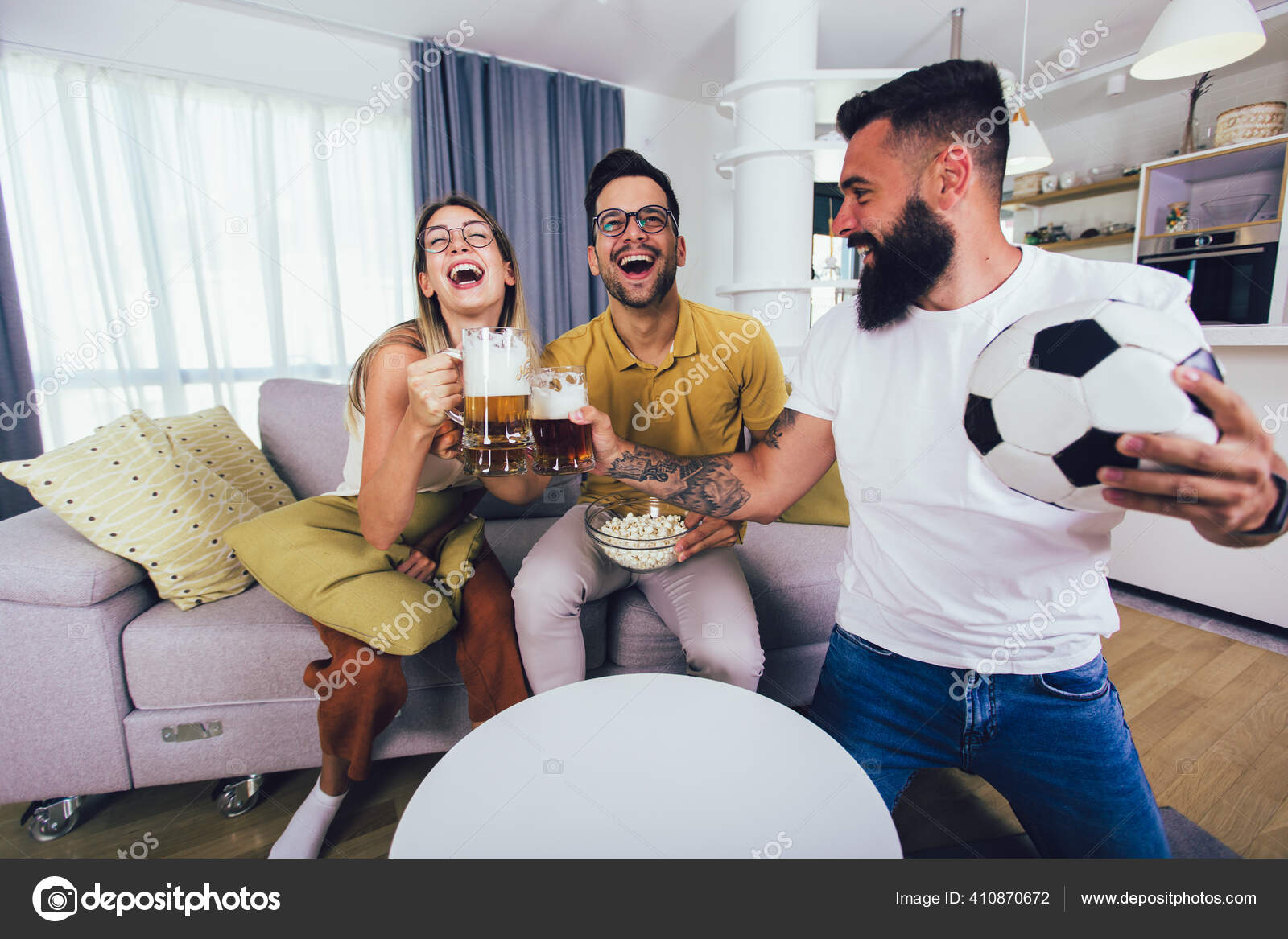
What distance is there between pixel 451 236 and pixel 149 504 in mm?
906

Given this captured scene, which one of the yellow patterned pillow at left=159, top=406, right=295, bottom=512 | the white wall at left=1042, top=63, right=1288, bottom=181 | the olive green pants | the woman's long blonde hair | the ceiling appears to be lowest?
the olive green pants

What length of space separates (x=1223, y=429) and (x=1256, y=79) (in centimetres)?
422

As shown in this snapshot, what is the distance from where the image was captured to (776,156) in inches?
107

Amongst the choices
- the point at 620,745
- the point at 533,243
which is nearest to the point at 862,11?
the point at 533,243

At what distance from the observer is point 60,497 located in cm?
127

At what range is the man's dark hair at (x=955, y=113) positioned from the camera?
→ 29.1 inches

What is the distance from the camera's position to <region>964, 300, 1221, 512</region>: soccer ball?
49 centimetres

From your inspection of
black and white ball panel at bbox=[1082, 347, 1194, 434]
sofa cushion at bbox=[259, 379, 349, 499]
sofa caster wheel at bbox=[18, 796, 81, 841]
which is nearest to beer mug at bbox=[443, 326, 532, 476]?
black and white ball panel at bbox=[1082, 347, 1194, 434]

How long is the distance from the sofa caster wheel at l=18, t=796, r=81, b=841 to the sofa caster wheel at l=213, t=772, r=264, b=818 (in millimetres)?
262

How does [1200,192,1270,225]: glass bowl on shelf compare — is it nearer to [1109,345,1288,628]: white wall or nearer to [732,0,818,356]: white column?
[1109,345,1288,628]: white wall

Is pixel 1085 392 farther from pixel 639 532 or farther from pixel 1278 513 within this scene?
pixel 639 532

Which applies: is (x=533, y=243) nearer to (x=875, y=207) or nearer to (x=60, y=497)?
(x=60, y=497)

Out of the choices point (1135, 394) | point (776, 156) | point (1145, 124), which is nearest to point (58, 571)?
point (1135, 394)

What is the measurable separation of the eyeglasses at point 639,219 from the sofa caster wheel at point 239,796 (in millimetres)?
1498
